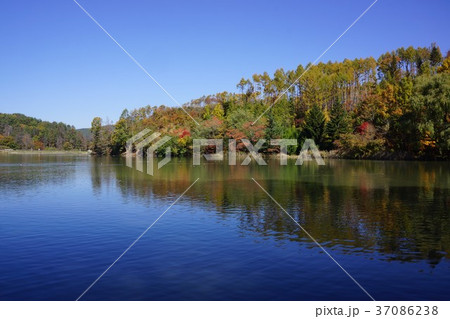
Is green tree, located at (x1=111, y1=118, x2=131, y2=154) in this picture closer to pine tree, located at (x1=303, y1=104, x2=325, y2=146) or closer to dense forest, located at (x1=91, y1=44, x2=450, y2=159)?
dense forest, located at (x1=91, y1=44, x2=450, y2=159)

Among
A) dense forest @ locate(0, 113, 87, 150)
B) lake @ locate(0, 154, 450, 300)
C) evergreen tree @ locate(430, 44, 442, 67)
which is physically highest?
evergreen tree @ locate(430, 44, 442, 67)

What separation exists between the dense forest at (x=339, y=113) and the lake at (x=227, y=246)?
34088mm

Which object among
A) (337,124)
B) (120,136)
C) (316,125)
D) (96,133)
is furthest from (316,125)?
(96,133)

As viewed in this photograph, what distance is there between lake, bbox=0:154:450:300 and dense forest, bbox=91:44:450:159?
34088 mm

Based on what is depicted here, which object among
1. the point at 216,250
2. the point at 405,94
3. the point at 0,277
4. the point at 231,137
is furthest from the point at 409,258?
the point at 231,137

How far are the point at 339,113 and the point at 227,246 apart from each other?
201 ft

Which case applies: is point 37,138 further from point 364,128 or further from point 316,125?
point 364,128

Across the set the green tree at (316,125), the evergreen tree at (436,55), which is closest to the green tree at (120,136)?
the green tree at (316,125)

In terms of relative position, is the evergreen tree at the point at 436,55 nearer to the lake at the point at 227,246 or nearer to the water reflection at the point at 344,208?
the water reflection at the point at 344,208

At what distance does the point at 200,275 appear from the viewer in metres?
10.1

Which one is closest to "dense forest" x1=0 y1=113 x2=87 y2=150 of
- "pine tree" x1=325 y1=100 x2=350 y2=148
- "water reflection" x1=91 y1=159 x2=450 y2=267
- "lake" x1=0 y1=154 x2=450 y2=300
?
"pine tree" x1=325 y1=100 x2=350 y2=148

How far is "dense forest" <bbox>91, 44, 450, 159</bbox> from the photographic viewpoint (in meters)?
54.9
